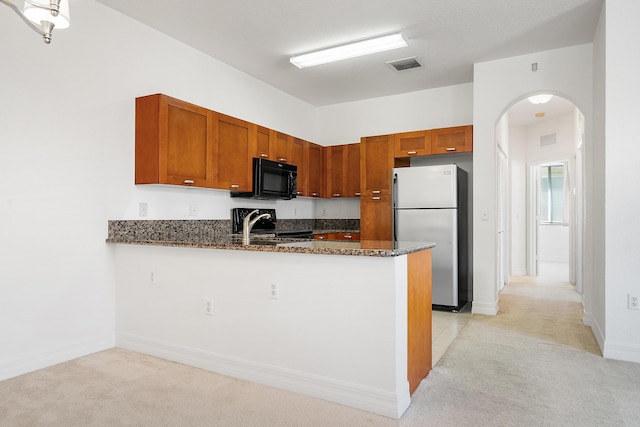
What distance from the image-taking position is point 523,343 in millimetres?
3445

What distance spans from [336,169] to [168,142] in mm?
2858

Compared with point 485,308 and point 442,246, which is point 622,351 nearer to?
point 485,308

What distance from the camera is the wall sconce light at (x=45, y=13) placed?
1.32 meters

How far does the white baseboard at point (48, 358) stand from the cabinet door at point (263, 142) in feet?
7.85

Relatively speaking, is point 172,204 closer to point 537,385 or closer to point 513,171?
point 537,385

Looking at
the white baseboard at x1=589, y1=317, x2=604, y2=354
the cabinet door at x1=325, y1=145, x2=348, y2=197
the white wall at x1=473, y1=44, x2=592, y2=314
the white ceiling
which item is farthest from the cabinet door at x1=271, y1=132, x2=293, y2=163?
the white baseboard at x1=589, y1=317, x2=604, y2=354

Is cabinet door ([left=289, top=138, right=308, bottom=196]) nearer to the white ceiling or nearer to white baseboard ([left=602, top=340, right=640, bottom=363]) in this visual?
the white ceiling

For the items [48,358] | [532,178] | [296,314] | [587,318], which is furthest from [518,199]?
[48,358]

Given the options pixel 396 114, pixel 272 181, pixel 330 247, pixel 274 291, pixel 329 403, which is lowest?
pixel 329 403

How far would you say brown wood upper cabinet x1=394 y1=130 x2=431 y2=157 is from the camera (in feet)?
16.6

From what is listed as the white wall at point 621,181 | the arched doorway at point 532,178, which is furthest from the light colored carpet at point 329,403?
the arched doorway at point 532,178

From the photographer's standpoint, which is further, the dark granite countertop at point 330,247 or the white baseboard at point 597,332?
the white baseboard at point 597,332

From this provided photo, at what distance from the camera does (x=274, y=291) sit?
258 centimetres

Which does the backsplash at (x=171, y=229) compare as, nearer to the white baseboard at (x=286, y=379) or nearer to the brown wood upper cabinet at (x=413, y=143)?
the white baseboard at (x=286, y=379)
